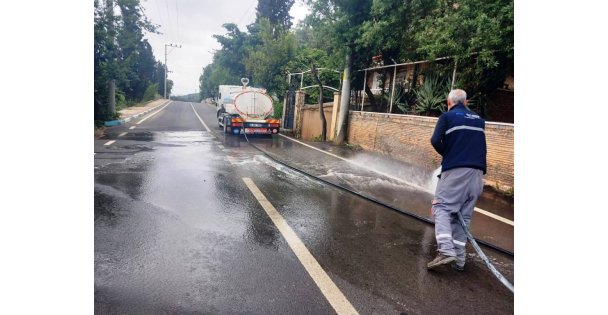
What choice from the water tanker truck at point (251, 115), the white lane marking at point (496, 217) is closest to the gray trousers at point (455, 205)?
the white lane marking at point (496, 217)

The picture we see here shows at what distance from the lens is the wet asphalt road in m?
2.98

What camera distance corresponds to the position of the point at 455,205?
3842 mm

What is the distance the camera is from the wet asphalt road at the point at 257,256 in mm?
2984

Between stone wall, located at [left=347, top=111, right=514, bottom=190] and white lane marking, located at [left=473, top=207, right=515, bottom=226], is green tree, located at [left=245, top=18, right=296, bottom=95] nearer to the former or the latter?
stone wall, located at [left=347, top=111, right=514, bottom=190]

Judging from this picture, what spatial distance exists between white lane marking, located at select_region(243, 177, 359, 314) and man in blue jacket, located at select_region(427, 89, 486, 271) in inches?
45.8

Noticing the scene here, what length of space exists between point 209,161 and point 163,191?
3.30 m

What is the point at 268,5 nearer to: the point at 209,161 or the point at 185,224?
the point at 209,161

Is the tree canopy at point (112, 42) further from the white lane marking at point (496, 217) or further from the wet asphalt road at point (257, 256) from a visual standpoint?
the white lane marking at point (496, 217)

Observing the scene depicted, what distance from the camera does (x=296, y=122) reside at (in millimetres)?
19609

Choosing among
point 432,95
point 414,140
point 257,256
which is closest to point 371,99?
point 432,95

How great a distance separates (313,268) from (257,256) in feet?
2.05

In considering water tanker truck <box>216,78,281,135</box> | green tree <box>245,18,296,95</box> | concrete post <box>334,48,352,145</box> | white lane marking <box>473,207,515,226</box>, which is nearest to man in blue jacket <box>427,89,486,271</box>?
white lane marking <box>473,207,515,226</box>

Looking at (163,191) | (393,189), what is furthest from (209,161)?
(393,189)

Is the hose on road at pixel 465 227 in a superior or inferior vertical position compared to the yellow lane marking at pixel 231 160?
inferior
